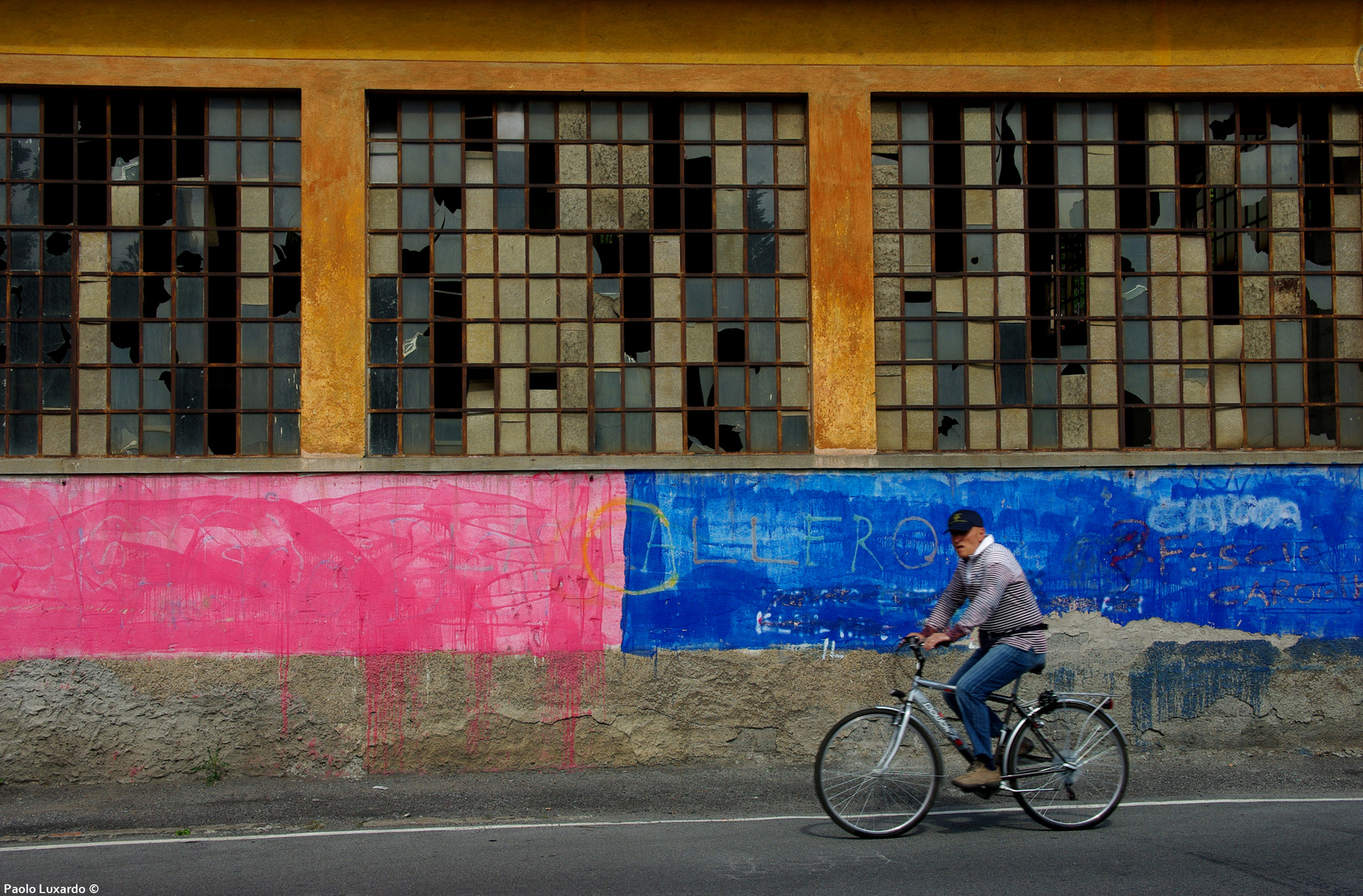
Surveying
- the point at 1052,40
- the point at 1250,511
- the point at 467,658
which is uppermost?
the point at 1052,40

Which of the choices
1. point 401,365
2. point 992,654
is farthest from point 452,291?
point 992,654

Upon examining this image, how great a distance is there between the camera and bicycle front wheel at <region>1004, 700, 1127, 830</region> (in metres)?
6.03

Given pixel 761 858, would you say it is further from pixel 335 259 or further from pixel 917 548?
pixel 335 259

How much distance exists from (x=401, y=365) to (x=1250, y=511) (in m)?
6.85

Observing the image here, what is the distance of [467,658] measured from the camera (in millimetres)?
8039

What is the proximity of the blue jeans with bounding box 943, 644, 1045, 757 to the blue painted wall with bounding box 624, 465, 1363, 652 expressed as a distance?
220 cm

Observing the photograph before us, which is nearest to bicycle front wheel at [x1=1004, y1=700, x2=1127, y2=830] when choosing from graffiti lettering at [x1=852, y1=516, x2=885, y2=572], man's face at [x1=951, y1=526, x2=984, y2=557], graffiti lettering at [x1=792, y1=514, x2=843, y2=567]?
man's face at [x1=951, y1=526, x2=984, y2=557]

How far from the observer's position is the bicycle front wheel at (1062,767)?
237 inches

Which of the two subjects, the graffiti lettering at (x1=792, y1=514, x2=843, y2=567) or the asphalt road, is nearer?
the asphalt road

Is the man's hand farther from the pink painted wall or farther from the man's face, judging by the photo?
the pink painted wall

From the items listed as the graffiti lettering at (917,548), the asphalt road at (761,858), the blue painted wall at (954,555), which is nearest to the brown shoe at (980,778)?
the asphalt road at (761,858)

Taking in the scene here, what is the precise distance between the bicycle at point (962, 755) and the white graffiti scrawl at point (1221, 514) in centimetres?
269

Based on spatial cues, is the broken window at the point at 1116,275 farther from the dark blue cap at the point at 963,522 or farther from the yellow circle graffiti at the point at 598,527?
the dark blue cap at the point at 963,522

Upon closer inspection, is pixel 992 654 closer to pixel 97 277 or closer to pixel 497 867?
pixel 497 867
